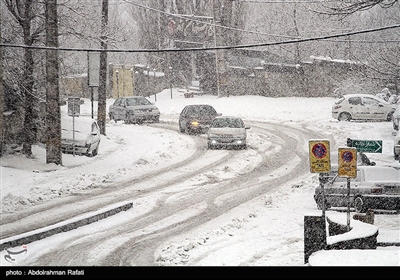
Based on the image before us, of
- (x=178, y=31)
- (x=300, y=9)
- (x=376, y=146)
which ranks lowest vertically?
(x=376, y=146)

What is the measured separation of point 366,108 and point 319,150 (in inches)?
835

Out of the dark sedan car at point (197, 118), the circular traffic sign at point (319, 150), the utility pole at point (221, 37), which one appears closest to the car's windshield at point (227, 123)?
the dark sedan car at point (197, 118)

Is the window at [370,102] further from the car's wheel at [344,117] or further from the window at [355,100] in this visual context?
the car's wheel at [344,117]

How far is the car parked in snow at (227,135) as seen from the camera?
2278 centimetres

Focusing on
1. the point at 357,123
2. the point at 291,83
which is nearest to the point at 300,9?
the point at 291,83

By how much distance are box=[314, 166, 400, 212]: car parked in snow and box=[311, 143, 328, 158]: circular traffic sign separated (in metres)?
2.54

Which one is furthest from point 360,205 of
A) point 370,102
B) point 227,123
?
point 370,102

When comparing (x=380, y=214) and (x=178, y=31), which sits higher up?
(x=178, y=31)

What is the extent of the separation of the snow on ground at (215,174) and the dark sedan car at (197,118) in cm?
93

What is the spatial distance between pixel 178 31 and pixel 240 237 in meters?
37.2

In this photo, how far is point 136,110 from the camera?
1316 inches

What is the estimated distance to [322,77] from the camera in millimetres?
42344

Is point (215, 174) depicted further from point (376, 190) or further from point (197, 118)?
point (197, 118)
